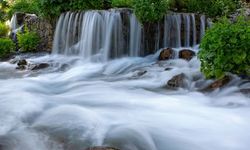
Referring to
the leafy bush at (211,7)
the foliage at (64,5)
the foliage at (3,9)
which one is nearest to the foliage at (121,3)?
the foliage at (64,5)

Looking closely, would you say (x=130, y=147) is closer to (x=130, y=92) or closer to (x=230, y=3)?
(x=130, y=92)

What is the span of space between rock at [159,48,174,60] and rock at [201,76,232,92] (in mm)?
3266

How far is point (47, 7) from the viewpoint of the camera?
1297cm

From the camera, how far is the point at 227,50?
7.36 metres

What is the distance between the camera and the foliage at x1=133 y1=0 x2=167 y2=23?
11055 millimetres

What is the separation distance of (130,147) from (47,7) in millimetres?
9003

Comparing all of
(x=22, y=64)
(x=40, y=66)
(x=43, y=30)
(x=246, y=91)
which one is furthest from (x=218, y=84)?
(x=43, y=30)

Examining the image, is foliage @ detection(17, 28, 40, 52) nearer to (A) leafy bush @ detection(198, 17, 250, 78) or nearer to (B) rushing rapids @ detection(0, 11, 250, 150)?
(B) rushing rapids @ detection(0, 11, 250, 150)

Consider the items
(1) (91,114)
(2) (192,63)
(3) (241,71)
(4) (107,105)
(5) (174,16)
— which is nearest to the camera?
(1) (91,114)

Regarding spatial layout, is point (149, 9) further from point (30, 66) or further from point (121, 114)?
point (121, 114)

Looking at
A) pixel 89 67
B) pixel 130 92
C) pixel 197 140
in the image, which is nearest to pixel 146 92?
pixel 130 92

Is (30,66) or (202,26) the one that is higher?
(202,26)

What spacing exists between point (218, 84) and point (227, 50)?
64cm

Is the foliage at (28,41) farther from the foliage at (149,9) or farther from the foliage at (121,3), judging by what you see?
the foliage at (149,9)
